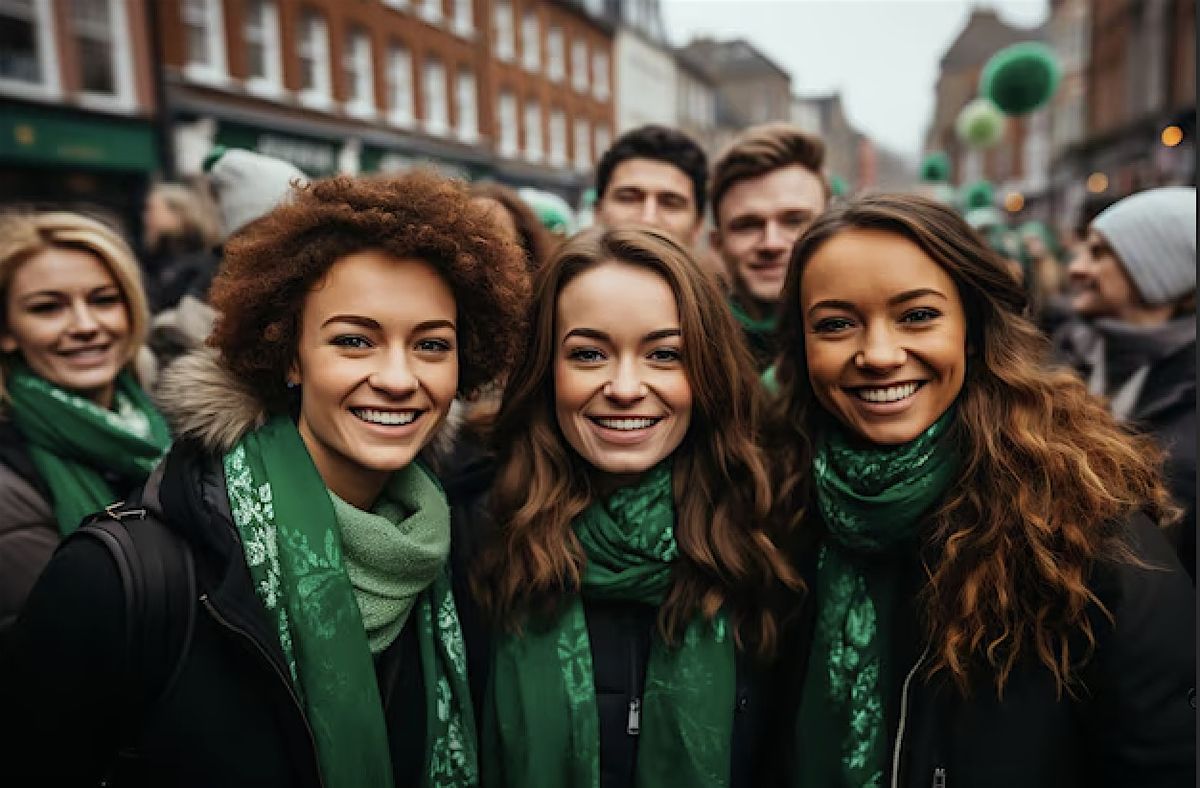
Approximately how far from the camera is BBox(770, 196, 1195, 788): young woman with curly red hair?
177cm

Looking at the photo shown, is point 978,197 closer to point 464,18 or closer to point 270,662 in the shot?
point 270,662

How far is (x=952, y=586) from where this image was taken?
6.23 feet

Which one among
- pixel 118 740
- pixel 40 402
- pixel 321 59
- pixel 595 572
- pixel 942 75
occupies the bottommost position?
pixel 118 740

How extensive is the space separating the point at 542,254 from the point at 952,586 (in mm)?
2060

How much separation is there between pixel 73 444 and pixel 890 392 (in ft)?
7.90

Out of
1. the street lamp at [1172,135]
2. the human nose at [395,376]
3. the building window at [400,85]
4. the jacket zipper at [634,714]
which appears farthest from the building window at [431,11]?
the jacket zipper at [634,714]

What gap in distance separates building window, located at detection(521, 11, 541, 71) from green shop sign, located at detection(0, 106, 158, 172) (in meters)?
13.9

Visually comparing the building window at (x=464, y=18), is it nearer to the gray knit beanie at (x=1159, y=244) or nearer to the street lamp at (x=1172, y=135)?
the street lamp at (x=1172, y=135)

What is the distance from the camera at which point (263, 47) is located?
1564 cm

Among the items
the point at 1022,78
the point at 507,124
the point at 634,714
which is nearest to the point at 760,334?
the point at 634,714

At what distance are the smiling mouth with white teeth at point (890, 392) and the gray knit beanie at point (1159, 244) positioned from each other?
2085mm

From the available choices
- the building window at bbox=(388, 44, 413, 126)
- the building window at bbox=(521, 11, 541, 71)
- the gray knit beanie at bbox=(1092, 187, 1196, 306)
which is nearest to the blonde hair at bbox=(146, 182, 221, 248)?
the gray knit beanie at bbox=(1092, 187, 1196, 306)

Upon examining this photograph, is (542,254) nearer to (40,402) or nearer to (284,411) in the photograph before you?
(284,411)

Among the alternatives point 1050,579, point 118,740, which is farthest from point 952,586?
point 118,740
